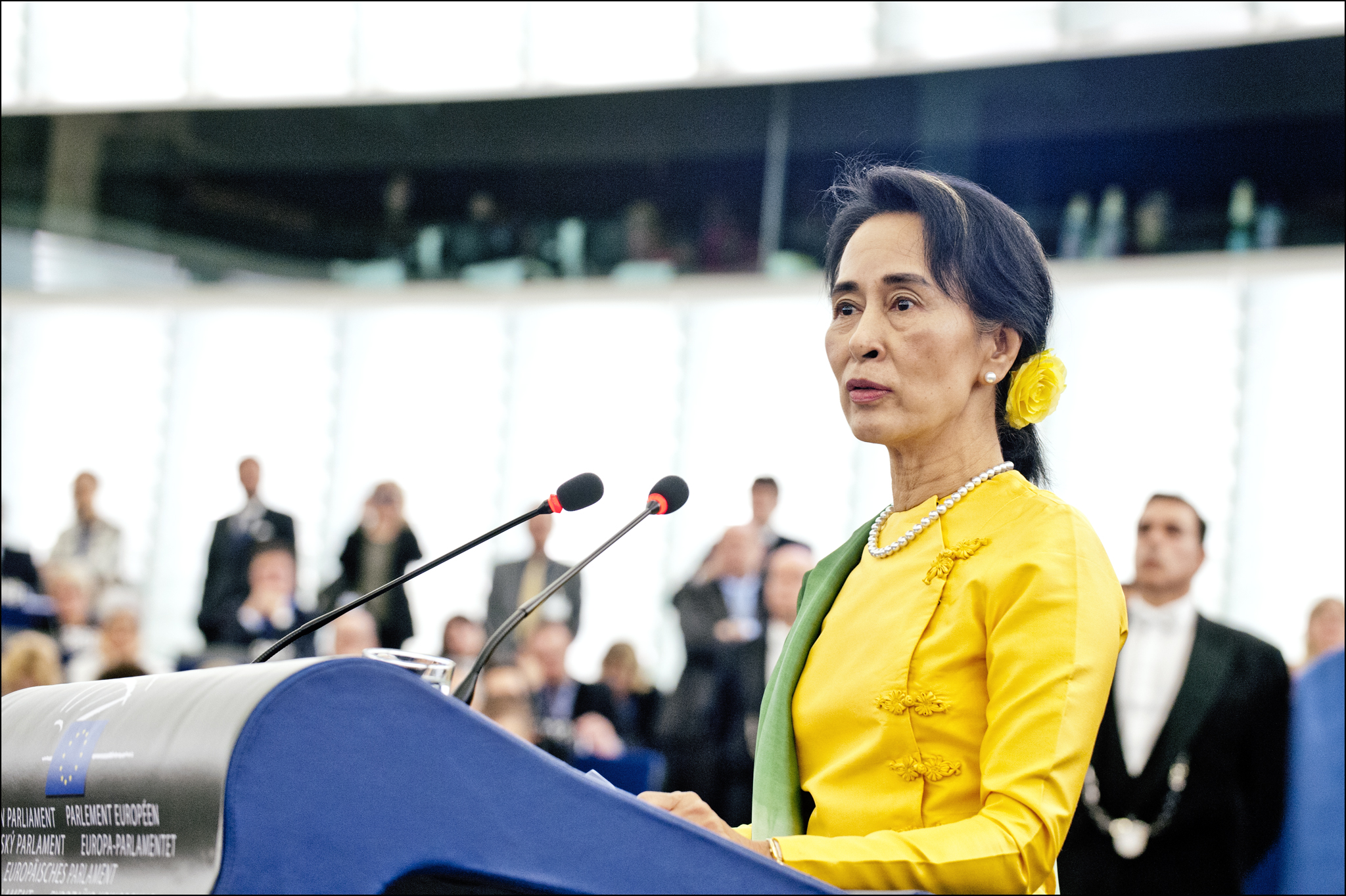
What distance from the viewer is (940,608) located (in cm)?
140

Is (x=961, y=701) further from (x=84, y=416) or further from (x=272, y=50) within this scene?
(x=84, y=416)

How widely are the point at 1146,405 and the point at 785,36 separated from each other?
2.69 m

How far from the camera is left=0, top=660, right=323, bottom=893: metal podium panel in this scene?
2.94 feet

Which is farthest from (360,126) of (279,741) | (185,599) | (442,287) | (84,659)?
(279,741)

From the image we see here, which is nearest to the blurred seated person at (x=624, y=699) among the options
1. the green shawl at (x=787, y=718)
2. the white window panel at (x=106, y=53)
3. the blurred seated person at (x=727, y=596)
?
the blurred seated person at (x=727, y=596)

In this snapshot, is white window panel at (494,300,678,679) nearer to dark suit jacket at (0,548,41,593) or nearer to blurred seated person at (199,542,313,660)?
blurred seated person at (199,542,313,660)

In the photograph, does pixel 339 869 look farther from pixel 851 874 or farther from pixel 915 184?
pixel 915 184

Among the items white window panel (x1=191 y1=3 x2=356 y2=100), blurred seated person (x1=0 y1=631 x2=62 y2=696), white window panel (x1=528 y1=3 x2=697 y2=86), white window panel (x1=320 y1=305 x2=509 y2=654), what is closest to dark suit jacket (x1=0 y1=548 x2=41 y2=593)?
white window panel (x1=320 y1=305 x2=509 y2=654)

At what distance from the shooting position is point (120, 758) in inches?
38.5

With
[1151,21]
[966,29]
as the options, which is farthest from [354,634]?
[1151,21]

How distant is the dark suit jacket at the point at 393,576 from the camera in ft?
22.2

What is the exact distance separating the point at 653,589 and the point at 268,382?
300 cm

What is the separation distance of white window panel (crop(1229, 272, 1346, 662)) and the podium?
19.7ft

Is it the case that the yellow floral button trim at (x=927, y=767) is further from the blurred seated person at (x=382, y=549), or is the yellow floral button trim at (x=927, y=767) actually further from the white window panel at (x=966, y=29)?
the white window panel at (x=966, y=29)
